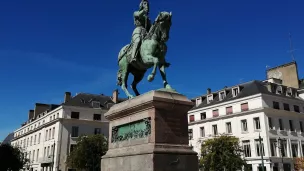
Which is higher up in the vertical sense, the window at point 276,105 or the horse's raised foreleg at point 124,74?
A: the window at point 276,105

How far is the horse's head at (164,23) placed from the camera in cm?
939

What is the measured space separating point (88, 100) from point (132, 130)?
49933 mm

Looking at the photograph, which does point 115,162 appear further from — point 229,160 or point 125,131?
point 229,160

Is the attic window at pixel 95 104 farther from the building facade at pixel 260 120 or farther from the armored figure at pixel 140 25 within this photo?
the armored figure at pixel 140 25

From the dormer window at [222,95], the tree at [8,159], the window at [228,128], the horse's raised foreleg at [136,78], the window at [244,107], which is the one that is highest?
the dormer window at [222,95]

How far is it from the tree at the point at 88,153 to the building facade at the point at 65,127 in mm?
6403

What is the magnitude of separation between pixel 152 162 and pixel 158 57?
3.35 metres

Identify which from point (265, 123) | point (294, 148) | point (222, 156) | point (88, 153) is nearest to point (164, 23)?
point (222, 156)

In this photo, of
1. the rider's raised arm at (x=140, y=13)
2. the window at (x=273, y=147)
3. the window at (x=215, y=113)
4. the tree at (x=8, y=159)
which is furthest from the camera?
the window at (x=215, y=113)

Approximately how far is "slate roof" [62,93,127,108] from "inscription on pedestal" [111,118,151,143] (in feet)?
149

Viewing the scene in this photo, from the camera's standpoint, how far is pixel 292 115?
48406 millimetres

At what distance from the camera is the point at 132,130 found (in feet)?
29.8

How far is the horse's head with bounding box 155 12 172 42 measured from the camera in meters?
9.39

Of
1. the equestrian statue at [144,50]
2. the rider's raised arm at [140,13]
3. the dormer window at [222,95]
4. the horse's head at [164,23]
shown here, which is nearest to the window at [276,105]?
the dormer window at [222,95]
